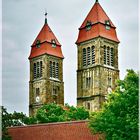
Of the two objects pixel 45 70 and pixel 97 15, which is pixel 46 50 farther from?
pixel 97 15

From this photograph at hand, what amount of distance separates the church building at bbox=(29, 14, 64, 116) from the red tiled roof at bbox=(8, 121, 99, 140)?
142ft

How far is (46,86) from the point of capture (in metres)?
78.3

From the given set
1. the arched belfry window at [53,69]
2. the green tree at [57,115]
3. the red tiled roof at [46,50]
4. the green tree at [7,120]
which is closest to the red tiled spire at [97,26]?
the red tiled roof at [46,50]

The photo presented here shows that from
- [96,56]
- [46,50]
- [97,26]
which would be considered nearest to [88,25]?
[97,26]

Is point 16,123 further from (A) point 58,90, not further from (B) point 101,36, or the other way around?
(A) point 58,90

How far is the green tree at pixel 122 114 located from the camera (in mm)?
24078

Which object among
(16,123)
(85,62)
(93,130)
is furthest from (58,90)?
(93,130)

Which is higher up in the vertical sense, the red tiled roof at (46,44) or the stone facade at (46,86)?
the red tiled roof at (46,44)

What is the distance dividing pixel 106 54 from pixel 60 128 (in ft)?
128

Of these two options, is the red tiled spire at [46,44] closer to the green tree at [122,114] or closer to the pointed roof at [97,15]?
the pointed roof at [97,15]

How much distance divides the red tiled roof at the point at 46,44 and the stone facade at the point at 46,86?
0.62 m

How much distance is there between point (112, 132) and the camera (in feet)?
81.6

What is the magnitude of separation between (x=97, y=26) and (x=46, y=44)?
36.5ft

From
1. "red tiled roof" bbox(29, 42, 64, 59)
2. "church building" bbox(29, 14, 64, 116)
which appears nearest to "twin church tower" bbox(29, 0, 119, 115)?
"church building" bbox(29, 14, 64, 116)
